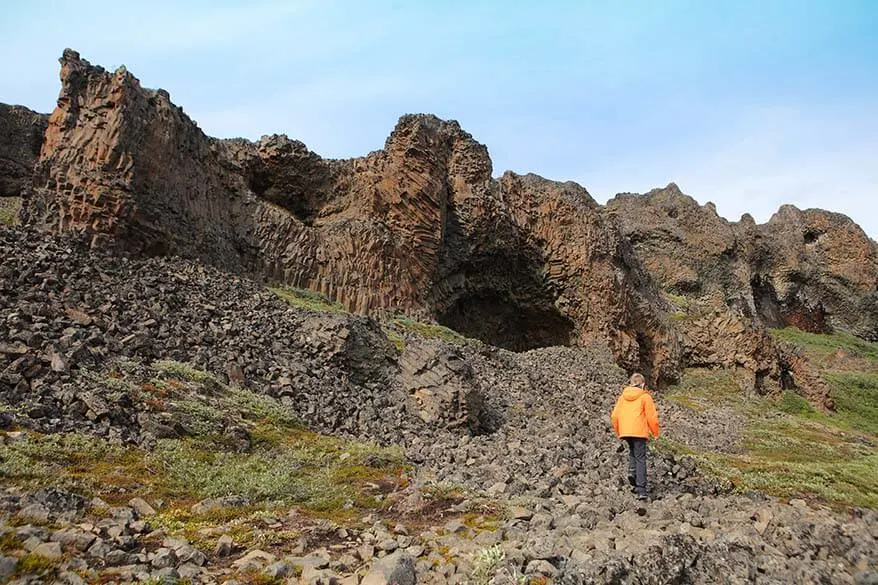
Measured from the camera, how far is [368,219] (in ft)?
88.3

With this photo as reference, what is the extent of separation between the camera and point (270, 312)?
1742 cm

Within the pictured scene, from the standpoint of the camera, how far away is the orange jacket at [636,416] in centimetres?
966

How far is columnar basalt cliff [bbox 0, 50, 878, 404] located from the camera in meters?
18.6

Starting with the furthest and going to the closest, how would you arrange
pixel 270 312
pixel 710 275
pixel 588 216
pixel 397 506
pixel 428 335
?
pixel 710 275 < pixel 588 216 < pixel 428 335 < pixel 270 312 < pixel 397 506

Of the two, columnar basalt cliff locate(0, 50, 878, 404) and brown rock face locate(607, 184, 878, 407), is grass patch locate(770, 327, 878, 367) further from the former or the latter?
columnar basalt cliff locate(0, 50, 878, 404)

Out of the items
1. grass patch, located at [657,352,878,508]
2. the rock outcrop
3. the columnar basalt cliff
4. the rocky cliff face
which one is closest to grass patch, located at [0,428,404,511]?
grass patch, located at [657,352,878,508]

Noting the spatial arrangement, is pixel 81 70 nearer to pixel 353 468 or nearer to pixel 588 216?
pixel 353 468

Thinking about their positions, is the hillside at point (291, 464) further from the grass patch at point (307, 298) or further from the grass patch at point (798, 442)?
the grass patch at point (307, 298)

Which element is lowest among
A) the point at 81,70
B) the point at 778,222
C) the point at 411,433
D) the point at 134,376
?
the point at 411,433

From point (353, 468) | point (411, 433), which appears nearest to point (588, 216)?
point (411, 433)

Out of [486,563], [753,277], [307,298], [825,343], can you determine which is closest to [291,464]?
[486,563]

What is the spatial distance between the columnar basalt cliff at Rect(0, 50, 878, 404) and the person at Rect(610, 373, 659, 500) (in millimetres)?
14762

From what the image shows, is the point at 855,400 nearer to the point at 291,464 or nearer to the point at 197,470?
the point at 291,464

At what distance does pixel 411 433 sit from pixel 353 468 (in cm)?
334
